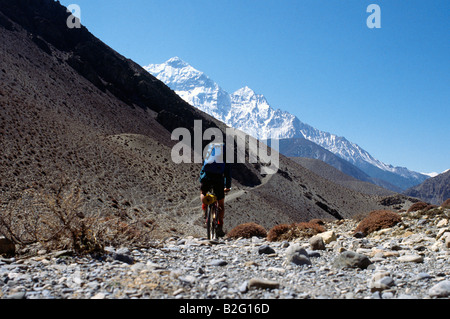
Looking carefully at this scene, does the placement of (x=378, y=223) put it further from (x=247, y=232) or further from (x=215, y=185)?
(x=215, y=185)

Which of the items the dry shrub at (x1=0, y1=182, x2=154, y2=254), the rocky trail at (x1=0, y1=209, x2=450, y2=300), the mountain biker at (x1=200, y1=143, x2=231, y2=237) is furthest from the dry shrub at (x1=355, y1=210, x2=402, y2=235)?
the dry shrub at (x1=0, y1=182, x2=154, y2=254)

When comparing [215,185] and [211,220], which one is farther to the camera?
[211,220]

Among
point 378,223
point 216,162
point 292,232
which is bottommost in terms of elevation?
point 292,232

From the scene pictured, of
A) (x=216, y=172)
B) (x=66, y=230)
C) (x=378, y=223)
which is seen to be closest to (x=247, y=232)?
(x=216, y=172)

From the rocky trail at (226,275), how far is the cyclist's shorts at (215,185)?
2.24 meters

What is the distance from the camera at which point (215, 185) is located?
28.1 ft

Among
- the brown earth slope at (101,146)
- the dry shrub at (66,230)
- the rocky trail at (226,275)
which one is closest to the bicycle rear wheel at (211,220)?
the brown earth slope at (101,146)

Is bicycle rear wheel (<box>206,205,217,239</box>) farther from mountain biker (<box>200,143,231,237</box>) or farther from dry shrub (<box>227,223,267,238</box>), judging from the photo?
dry shrub (<box>227,223,267,238</box>)

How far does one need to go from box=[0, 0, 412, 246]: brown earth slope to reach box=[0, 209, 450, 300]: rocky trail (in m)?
1.52

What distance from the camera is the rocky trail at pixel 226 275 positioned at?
3.64m

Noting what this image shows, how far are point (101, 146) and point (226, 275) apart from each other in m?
39.5

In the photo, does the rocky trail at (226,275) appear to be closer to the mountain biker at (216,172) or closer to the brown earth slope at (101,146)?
the brown earth slope at (101,146)

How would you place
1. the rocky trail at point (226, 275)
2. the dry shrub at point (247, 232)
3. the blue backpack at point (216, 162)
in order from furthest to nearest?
the dry shrub at point (247, 232) < the blue backpack at point (216, 162) < the rocky trail at point (226, 275)
